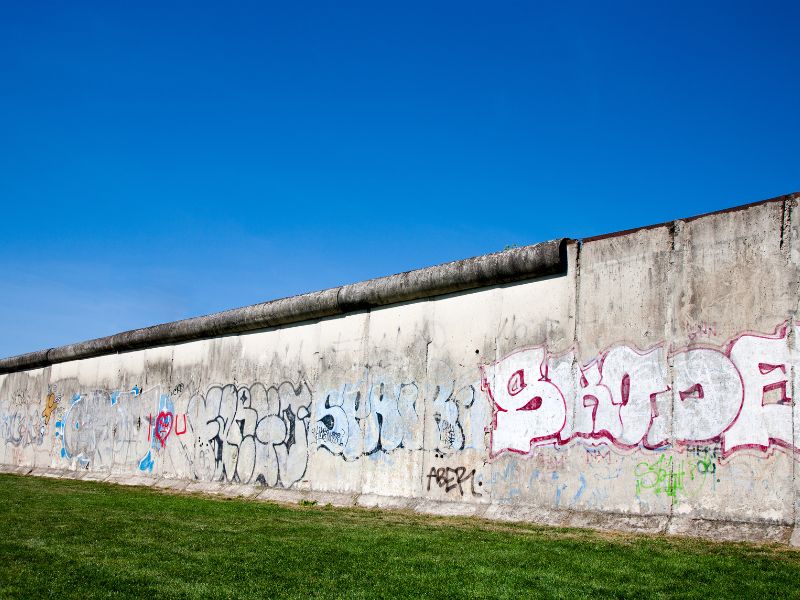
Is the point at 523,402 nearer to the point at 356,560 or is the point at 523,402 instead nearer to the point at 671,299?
the point at 671,299

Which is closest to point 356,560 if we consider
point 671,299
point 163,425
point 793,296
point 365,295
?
point 671,299

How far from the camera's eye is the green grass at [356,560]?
5480 mm

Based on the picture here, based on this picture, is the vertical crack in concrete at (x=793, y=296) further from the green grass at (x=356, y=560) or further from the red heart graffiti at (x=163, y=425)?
the red heart graffiti at (x=163, y=425)

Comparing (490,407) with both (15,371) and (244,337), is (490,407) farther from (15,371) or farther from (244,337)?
(15,371)

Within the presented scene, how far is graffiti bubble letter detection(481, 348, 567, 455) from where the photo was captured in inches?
386

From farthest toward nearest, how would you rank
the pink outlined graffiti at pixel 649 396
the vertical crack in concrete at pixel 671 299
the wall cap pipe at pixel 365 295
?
the wall cap pipe at pixel 365 295, the vertical crack in concrete at pixel 671 299, the pink outlined graffiti at pixel 649 396

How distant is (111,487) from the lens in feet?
53.3

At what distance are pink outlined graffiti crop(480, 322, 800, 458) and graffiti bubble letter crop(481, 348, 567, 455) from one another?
0.01 meters

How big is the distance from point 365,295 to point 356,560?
247 inches

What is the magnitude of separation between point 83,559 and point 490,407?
555 cm

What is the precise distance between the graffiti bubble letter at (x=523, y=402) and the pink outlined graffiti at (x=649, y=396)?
0.01m

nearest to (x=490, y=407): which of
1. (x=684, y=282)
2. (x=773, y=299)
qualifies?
(x=684, y=282)

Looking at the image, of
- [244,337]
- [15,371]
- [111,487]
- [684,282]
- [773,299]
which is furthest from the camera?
[15,371]

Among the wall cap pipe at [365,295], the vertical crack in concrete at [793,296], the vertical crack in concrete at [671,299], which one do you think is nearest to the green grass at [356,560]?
the vertical crack in concrete at [793,296]
